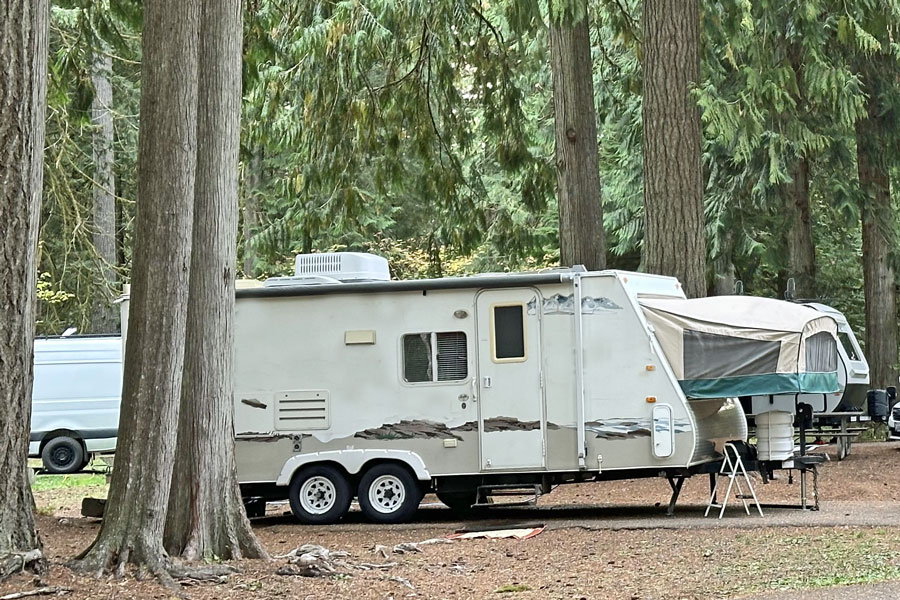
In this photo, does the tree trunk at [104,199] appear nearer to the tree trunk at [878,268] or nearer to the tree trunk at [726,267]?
the tree trunk at [726,267]

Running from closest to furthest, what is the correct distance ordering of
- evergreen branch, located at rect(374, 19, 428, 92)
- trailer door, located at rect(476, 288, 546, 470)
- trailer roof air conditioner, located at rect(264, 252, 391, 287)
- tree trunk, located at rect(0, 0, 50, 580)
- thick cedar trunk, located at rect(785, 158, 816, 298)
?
tree trunk, located at rect(0, 0, 50, 580) < trailer door, located at rect(476, 288, 546, 470) < trailer roof air conditioner, located at rect(264, 252, 391, 287) < evergreen branch, located at rect(374, 19, 428, 92) < thick cedar trunk, located at rect(785, 158, 816, 298)

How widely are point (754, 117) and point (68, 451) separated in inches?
476

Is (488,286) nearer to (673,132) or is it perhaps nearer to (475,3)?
(673,132)

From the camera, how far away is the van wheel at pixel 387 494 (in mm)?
13992

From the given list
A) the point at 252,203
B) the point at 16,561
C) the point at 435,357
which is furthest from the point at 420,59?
the point at 252,203

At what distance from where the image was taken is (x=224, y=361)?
398 inches

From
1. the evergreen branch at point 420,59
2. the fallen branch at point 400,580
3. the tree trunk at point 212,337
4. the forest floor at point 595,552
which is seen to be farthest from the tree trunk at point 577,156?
the fallen branch at point 400,580

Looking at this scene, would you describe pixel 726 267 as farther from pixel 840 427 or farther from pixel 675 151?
pixel 675 151

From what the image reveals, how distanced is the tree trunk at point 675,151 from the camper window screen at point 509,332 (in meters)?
2.96

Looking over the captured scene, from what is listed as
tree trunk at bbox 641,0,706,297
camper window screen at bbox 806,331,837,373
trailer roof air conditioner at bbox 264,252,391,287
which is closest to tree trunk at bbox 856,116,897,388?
tree trunk at bbox 641,0,706,297

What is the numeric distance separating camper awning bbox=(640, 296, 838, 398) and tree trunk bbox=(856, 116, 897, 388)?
11763mm

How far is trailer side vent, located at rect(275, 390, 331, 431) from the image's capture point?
14172 millimetres

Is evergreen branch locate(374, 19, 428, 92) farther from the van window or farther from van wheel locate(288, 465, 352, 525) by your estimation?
van wheel locate(288, 465, 352, 525)

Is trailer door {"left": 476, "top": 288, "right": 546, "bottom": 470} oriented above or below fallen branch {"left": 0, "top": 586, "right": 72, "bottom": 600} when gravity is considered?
above
